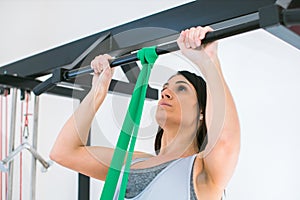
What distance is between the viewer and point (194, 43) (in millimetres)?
888

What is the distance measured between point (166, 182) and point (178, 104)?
219mm

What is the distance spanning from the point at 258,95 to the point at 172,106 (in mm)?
399

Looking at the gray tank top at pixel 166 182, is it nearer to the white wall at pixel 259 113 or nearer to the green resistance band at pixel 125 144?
the white wall at pixel 259 113

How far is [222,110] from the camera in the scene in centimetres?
96

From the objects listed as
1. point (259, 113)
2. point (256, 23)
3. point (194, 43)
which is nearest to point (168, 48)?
point (194, 43)

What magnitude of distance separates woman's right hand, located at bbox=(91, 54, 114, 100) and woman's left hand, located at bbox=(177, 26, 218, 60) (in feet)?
0.95

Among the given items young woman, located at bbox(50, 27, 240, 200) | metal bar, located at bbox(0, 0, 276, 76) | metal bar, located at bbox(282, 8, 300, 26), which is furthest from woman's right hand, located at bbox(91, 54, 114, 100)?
metal bar, located at bbox(282, 8, 300, 26)

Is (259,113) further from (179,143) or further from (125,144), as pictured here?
(125,144)

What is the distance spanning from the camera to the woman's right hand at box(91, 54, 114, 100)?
115 centimetres

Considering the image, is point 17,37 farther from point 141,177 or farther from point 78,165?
point 141,177

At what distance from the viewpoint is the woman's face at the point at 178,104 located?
1159 millimetres

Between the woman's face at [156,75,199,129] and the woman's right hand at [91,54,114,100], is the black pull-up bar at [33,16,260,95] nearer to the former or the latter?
the woman's right hand at [91,54,114,100]

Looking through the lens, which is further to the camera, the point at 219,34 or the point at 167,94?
the point at 167,94

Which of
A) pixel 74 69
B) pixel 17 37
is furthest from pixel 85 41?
pixel 17 37
